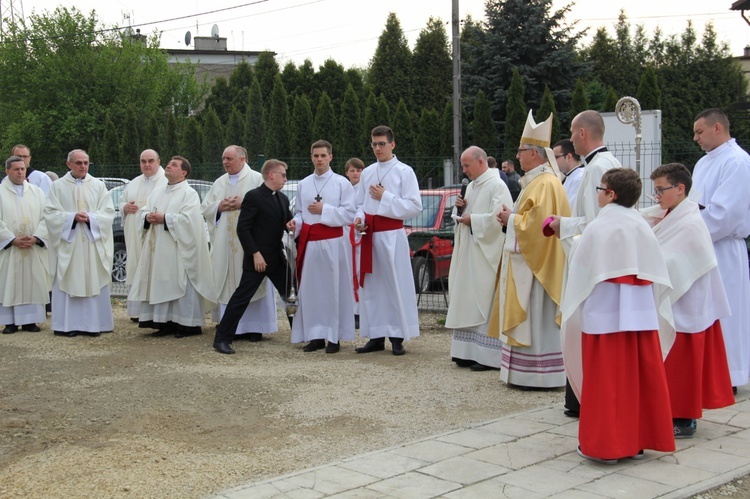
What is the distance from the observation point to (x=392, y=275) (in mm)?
9469

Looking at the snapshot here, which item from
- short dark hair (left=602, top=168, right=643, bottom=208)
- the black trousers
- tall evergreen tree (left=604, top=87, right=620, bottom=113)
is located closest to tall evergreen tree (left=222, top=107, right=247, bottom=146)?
tall evergreen tree (left=604, top=87, right=620, bottom=113)

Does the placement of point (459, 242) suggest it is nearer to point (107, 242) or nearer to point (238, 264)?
point (238, 264)

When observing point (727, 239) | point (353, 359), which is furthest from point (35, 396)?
point (727, 239)

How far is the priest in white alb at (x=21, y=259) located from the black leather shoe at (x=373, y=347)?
422cm

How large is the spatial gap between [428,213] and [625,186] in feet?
27.0

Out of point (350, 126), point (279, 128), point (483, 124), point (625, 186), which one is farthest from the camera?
point (279, 128)

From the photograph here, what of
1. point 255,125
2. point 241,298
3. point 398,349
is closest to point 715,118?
point 398,349

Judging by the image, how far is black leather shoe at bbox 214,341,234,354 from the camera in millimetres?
9773

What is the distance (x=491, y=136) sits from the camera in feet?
90.7

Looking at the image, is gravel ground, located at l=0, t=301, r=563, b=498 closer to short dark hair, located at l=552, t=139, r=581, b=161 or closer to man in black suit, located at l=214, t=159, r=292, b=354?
man in black suit, located at l=214, t=159, r=292, b=354

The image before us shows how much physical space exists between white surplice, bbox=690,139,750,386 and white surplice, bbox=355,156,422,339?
2.93m

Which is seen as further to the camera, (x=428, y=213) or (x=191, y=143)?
(x=191, y=143)

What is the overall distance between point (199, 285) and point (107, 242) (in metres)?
1.40

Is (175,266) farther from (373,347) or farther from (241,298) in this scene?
(373,347)
